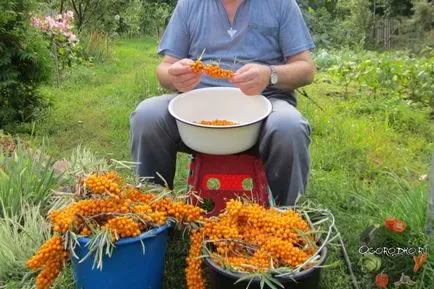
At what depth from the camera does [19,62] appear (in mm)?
3809

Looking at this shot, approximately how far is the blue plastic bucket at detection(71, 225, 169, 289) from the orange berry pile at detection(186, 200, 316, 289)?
0.13 metres

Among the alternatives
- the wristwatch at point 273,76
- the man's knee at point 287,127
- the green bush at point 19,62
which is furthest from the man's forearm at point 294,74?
the green bush at point 19,62

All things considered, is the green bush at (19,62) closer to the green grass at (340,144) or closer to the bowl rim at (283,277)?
the green grass at (340,144)

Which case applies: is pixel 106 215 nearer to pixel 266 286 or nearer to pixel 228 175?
pixel 266 286

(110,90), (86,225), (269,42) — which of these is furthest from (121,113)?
(86,225)

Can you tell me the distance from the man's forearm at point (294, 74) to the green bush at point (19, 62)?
2240 millimetres

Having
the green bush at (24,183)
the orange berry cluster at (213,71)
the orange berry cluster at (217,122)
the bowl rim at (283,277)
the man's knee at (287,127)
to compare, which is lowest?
the green bush at (24,183)

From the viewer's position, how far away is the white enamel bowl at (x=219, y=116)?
1826 millimetres

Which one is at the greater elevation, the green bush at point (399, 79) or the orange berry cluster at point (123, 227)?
the orange berry cluster at point (123, 227)

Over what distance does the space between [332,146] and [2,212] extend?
80.3 inches

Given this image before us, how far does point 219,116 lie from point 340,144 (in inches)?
59.7

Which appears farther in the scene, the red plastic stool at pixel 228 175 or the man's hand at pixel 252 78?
the red plastic stool at pixel 228 175

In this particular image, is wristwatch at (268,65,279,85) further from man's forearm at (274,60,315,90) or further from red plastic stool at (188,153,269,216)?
red plastic stool at (188,153,269,216)

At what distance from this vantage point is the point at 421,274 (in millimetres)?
1744
